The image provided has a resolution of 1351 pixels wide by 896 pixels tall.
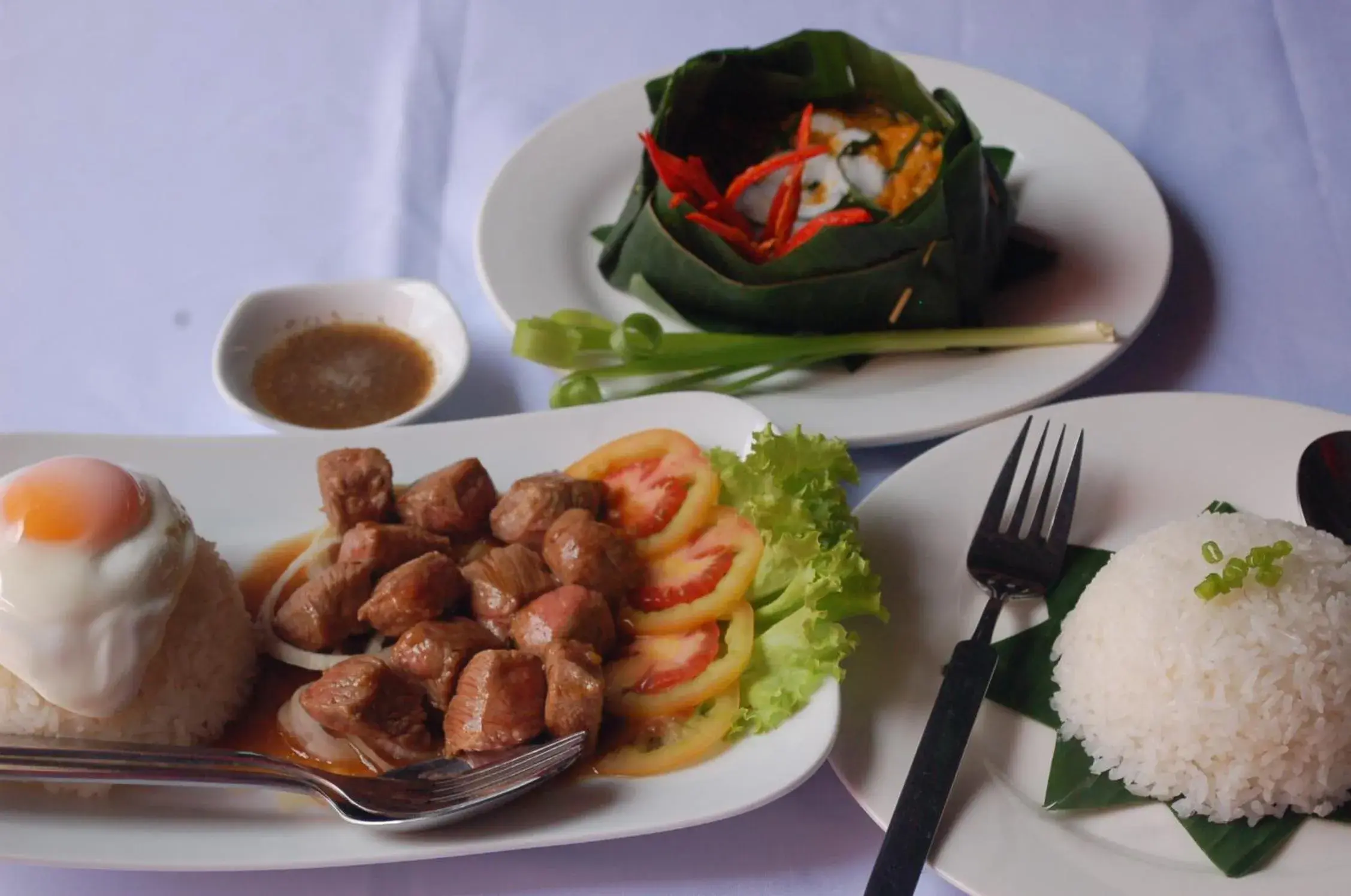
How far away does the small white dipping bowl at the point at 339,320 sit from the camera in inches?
119

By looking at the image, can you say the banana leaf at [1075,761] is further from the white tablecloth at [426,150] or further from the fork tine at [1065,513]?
the white tablecloth at [426,150]

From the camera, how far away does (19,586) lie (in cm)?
207

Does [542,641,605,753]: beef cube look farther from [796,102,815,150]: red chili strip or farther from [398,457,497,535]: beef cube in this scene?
[796,102,815,150]: red chili strip

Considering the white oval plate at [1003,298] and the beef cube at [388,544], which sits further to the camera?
the white oval plate at [1003,298]

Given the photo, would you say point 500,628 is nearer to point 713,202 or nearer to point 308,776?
point 308,776

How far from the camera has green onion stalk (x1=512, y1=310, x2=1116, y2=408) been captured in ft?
9.69

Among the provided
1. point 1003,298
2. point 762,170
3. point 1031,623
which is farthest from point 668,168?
point 1031,623

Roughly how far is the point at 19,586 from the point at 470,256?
188cm

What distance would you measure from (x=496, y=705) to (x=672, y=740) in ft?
1.11

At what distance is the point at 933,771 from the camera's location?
6.35ft

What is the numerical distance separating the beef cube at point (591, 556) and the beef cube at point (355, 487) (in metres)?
0.41

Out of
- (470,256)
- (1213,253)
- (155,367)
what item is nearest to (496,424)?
(470,256)

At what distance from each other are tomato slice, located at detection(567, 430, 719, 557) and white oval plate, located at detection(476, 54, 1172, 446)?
0.39 m

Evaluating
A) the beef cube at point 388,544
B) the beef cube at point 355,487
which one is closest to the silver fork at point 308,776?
the beef cube at point 388,544
